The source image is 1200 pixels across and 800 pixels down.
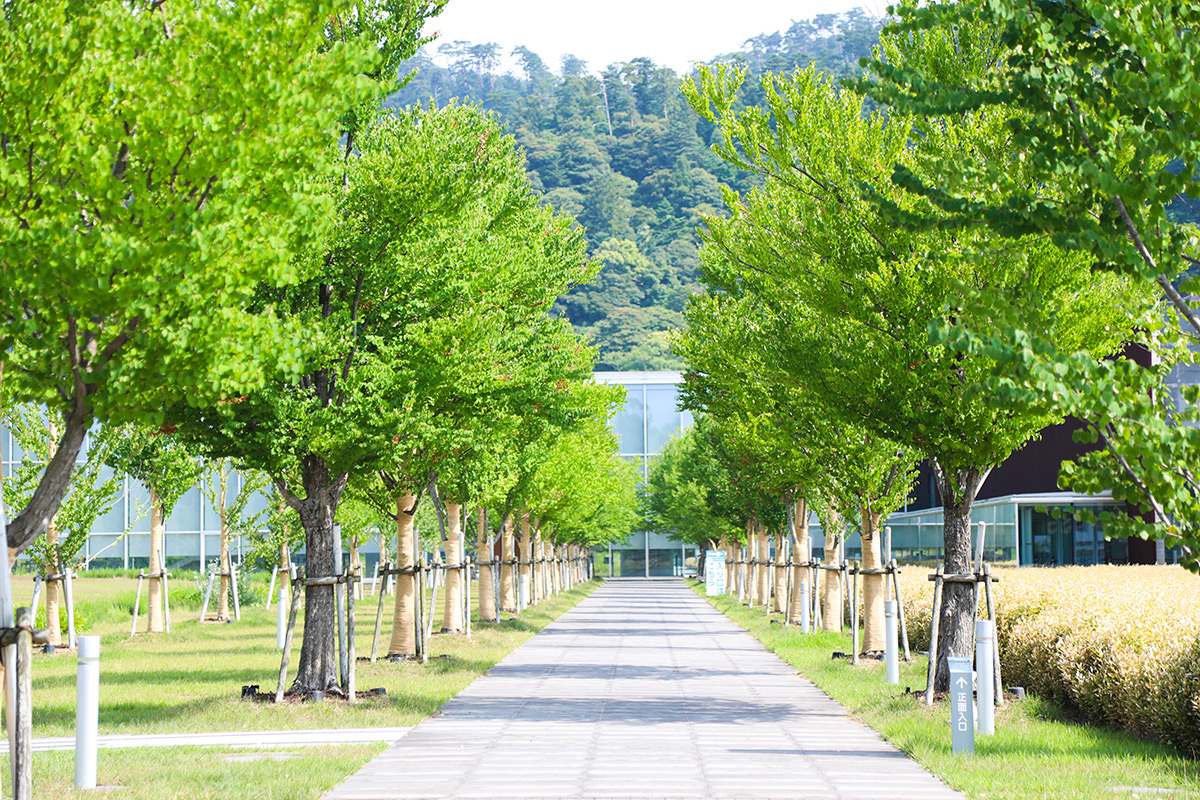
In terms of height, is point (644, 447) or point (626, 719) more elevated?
point (644, 447)

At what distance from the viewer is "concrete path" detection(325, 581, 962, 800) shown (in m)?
8.98

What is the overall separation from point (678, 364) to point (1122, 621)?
90513 millimetres

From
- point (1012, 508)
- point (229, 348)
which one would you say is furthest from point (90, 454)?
point (1012, 508)

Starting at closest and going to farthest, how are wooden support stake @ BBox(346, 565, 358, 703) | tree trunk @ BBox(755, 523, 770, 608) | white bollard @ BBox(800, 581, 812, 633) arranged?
wooden support stake @ BBox(346, 565, 358, 703) → white bollard @ BBox(800, 581, 812, 633) → tree trunk @ BBox(755, 523, 770, 608)

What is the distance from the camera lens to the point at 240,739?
11266mm

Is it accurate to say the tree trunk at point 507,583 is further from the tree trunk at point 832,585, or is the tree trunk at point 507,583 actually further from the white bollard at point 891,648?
the white bollard at point 891,648

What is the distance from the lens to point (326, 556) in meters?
14.1

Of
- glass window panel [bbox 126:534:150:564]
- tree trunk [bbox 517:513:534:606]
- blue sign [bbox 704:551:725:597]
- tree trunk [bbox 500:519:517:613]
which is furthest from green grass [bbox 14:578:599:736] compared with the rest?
glass window panel [bbox 126:534:150:564]

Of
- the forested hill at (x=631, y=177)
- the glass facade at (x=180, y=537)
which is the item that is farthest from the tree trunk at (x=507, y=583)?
the forested hill at (x=631, y=177)

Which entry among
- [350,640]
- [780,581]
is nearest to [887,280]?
[350,640]

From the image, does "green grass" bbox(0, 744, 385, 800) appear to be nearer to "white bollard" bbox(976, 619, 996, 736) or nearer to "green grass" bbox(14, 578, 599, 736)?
"green grass" bbox(14, 578, 599, 736)

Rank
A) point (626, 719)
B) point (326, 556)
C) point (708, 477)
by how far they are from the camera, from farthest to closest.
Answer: point (708, 477)
point (326, 556)
point (626, 719)

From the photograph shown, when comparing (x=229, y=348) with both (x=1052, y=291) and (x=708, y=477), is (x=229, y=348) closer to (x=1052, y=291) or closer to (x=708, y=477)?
(x=1052, y=291)

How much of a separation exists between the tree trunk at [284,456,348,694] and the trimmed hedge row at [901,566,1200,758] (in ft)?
26.5
